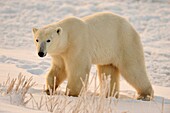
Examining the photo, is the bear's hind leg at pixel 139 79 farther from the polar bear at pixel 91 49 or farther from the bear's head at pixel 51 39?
the bear's head at pixel 51 39

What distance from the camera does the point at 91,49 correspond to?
7.59 m

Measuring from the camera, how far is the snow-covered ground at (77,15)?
8.73 m

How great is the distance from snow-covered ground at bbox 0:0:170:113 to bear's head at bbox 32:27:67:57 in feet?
2.14

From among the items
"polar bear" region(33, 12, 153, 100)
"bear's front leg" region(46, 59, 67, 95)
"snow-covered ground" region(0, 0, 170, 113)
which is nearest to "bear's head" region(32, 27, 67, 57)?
"polar bear" region(33, 12, 153, 100)

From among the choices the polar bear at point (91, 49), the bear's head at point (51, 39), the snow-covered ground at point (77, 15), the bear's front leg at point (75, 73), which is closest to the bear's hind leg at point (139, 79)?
the polar bear at point (91, 49)

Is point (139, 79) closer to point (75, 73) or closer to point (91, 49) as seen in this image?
point (91, 49)

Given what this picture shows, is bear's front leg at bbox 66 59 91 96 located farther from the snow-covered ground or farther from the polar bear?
the snow-covered ground

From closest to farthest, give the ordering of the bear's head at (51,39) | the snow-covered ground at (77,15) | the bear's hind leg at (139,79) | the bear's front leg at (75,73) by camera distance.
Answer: the bear's head at (51,39) → the bear's front leg at (75,73) → the bear's hind leg at (139,79) → the snow-covered ground at (77,15)

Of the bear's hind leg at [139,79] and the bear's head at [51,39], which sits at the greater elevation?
the bear's head at [51,39]

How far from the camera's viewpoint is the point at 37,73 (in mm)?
9164

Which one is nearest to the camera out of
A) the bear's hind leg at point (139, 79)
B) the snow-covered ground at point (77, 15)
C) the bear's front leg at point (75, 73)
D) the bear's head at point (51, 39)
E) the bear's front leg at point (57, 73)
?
the bear's head at point (51, 39)

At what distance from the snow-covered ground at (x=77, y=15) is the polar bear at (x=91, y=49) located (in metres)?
0.48

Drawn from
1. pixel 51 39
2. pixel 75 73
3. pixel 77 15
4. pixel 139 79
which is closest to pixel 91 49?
pixel 75 73

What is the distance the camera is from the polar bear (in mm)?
7195
